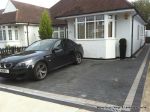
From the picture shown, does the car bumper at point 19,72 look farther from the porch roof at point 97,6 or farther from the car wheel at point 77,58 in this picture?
the porch roof at point 97,6

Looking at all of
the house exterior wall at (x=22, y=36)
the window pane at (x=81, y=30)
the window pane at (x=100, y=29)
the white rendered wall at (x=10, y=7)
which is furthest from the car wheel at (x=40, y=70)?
the white rendered wall at (x=10, y=7)

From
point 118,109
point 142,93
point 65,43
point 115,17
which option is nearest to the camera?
point 118,109

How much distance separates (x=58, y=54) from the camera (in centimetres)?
815

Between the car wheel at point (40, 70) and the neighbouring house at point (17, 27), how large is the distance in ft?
41.3

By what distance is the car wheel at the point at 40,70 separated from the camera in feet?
22.4

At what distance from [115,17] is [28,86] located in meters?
7.98

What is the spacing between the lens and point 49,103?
473 centimetres

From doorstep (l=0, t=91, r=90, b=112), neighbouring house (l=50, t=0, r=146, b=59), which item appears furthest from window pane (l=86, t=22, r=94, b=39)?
A: doorstep (l=0, t=91, r=90, b=112)

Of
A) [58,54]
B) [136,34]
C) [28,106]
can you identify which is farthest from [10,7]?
[28,106]

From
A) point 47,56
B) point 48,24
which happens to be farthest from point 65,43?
point 48,24

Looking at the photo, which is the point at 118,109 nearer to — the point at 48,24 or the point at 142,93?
the point at 142,93

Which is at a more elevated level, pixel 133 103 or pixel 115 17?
pixel 115 17

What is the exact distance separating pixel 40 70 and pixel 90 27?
19.9 ft

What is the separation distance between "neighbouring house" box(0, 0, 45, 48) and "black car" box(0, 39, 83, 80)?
36.5 ft
